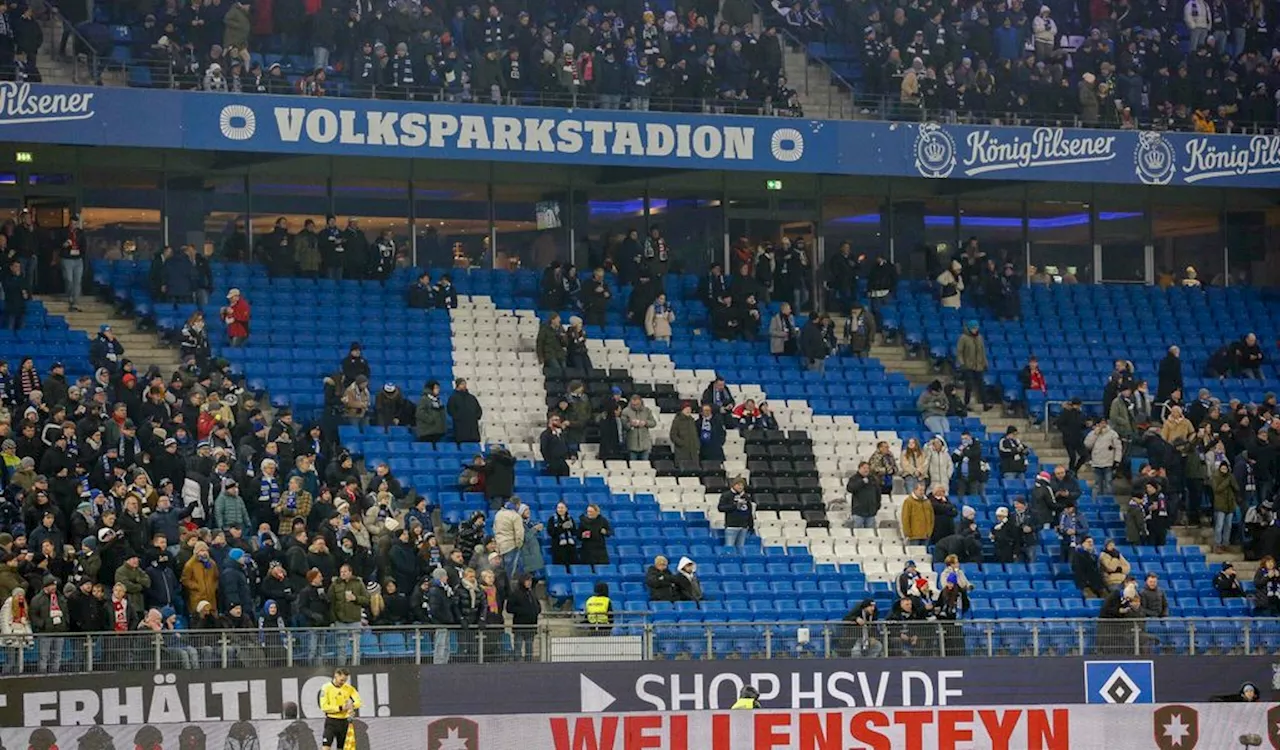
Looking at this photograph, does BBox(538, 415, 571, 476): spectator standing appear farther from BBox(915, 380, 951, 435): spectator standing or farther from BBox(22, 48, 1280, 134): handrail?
BBox(915, 380, 951, 435): spectator standing

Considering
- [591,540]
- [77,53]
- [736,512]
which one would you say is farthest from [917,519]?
[77,53]

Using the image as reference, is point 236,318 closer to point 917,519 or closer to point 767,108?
point 767,108

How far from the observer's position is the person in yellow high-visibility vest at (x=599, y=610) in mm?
25719

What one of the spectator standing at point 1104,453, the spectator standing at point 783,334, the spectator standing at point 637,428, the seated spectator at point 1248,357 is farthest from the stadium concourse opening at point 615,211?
the spectator standing at point 1104,453

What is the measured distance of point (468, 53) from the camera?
3469cm

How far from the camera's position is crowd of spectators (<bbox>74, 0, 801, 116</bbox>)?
33.0 meters

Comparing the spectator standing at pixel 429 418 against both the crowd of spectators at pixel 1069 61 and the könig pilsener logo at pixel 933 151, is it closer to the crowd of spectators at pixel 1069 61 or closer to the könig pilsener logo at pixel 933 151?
the könig pilsener logo at pixel 933 151

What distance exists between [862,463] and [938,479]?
64.3 inches

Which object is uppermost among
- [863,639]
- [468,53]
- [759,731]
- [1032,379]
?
[468,53]

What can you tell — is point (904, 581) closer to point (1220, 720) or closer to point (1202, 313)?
point (1220, 720)

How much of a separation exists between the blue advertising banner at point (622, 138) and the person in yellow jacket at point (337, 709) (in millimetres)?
11401

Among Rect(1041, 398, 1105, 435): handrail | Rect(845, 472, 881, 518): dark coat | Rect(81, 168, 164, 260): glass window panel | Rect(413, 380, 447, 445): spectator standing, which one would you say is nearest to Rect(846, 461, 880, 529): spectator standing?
Rect(845, 472, 881, 518): dark coat

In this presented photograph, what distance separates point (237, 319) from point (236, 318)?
2 centimetres

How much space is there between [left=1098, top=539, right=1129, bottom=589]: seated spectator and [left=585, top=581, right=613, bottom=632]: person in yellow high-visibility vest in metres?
6.70
